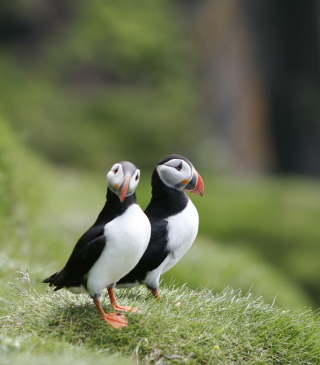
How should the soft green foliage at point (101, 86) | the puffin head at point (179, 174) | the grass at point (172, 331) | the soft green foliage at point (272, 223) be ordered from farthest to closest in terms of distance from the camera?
the soft green foliage at point (101, 86) < the soft green foliage at point (272, 223) < the puffin head at point (179, 174) < the grass at point (172, 331)

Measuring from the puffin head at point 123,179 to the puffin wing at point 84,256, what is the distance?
26 cm

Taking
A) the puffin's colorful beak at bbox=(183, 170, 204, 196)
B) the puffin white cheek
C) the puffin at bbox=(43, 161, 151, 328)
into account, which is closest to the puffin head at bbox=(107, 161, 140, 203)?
the puffin at bbox=(43, 161, 151, 328)

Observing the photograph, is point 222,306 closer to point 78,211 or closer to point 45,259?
point 45,259

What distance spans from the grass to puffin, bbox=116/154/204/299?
194mm

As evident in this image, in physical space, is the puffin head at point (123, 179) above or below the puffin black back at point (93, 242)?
above

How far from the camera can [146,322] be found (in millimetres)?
4359

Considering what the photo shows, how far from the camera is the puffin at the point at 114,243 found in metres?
4.11

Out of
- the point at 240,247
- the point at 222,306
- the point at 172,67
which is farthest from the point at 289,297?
the point at 172,67

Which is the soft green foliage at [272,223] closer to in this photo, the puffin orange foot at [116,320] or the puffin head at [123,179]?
the puffin orange foot at [116,320]

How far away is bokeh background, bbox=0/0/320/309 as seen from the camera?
1488 centimetres

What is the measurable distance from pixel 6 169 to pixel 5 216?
793 millimetres

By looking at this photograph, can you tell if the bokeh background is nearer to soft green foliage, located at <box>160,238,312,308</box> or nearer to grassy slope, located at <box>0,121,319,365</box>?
soft green foliage, located at <box>160,238,312,308</box>

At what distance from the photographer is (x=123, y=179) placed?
4.12 metres

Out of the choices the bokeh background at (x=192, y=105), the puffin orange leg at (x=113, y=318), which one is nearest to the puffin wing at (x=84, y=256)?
the puffin orange leg at (x=113, y=318)
